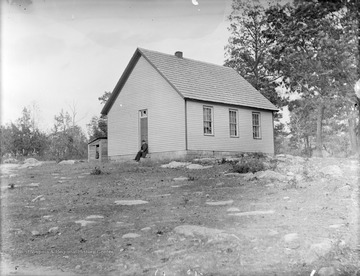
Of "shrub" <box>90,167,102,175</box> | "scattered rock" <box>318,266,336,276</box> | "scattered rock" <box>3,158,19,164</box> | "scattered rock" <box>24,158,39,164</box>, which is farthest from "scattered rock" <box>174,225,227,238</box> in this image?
"scattered rock" <box>3,158,19,164</box>

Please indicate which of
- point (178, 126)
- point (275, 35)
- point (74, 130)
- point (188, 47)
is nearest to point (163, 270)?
point (74, 130)

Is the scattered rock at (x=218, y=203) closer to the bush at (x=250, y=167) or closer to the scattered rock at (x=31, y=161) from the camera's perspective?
the scattered rock at (x=31, y=161)

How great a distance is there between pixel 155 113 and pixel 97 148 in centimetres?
442

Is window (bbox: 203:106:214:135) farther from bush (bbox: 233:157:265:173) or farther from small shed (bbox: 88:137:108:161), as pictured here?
small shed (bbox: 88:137:108:161)

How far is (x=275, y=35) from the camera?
3.74 meters

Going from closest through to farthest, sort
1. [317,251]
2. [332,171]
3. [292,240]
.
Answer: [317,251] → [292,240] → [332,171]

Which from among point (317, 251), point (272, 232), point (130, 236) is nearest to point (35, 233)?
point (130, 236)

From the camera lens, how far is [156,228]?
3.27 m

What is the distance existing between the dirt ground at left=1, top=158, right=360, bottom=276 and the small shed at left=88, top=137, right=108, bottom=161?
13 centimetres

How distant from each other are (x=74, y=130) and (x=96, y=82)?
1.58ft

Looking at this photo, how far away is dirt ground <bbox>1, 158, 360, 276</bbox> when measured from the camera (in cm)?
289

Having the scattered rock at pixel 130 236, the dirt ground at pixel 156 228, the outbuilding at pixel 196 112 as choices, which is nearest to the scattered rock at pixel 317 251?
the dirt ground at pixel 156 228

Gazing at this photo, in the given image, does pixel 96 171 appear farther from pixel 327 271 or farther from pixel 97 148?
pixel 327 271

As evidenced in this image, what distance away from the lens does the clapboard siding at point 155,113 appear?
4750mm
